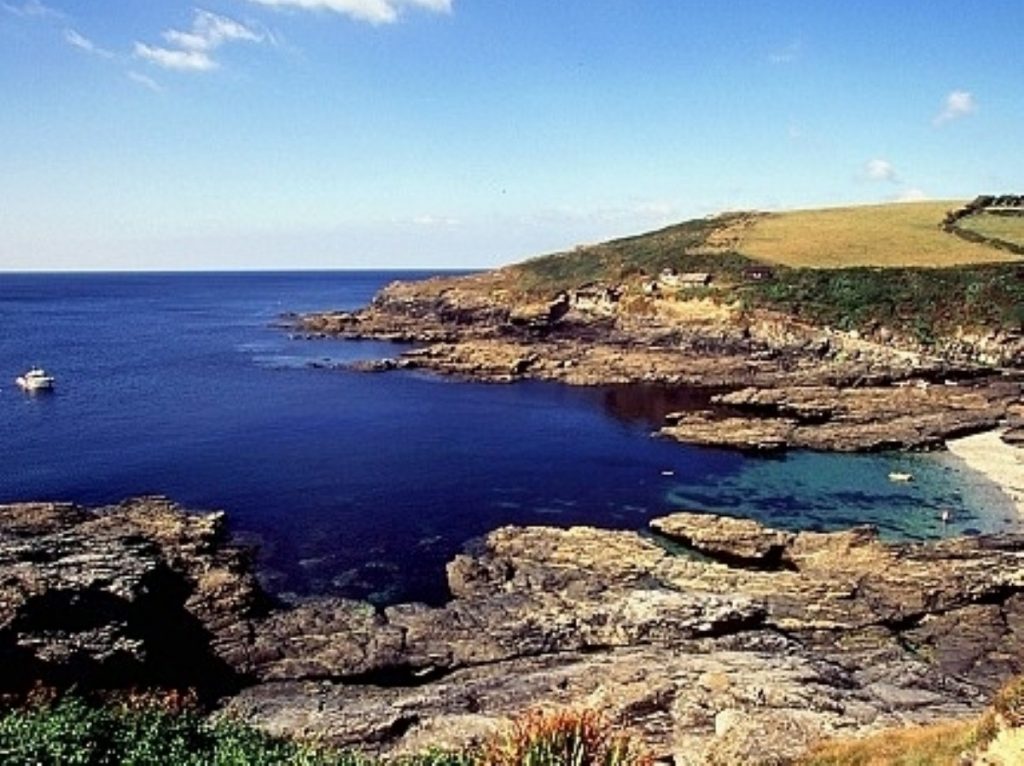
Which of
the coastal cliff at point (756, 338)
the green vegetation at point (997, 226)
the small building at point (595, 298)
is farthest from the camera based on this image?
the small building at point (595, 298)

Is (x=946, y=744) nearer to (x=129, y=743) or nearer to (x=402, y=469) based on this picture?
(x=129, y=743)

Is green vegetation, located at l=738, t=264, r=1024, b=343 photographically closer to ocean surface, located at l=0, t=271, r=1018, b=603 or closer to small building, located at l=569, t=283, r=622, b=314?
small building, located at l=569, t=283, r=622, b=314

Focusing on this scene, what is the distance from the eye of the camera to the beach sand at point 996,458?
2381 inches

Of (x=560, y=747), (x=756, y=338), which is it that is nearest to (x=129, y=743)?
(x=560, y=747)

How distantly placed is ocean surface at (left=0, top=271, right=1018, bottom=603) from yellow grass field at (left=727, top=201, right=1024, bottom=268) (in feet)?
167

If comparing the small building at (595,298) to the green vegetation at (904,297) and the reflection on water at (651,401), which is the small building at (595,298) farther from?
the reflection on water at (651,401)

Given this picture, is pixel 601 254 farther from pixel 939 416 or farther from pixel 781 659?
pixel 781 659

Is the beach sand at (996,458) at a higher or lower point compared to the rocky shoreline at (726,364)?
lower

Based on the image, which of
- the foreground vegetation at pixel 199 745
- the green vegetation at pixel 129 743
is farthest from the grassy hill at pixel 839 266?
the green vegetation at pixel 129 743

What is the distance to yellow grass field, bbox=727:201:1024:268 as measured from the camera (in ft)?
414

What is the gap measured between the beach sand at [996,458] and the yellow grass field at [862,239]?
56.1 m

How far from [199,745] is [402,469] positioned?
46593mm

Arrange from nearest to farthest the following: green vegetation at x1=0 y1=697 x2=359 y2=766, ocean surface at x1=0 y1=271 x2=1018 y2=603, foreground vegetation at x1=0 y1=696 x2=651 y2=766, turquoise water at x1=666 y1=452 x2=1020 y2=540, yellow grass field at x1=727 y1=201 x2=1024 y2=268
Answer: foreground vegetation at x1=0 y1=696 x2=651 y2=766 → green vegetation at x1=0 y1=697 x2=359 y2=766 → ocean surface at x1=0 y1=271 x2=1018 y2=603 → turquoise water at x1=666 y1=452 x2=1020 y2=540 → yellow grass field at x1=727 y1=201 x2=1024 y2=268

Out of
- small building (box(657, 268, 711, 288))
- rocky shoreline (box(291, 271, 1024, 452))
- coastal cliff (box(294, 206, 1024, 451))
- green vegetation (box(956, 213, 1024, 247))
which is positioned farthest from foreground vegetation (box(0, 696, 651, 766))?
green vegetation (box(956, 213, 1024, 247))
